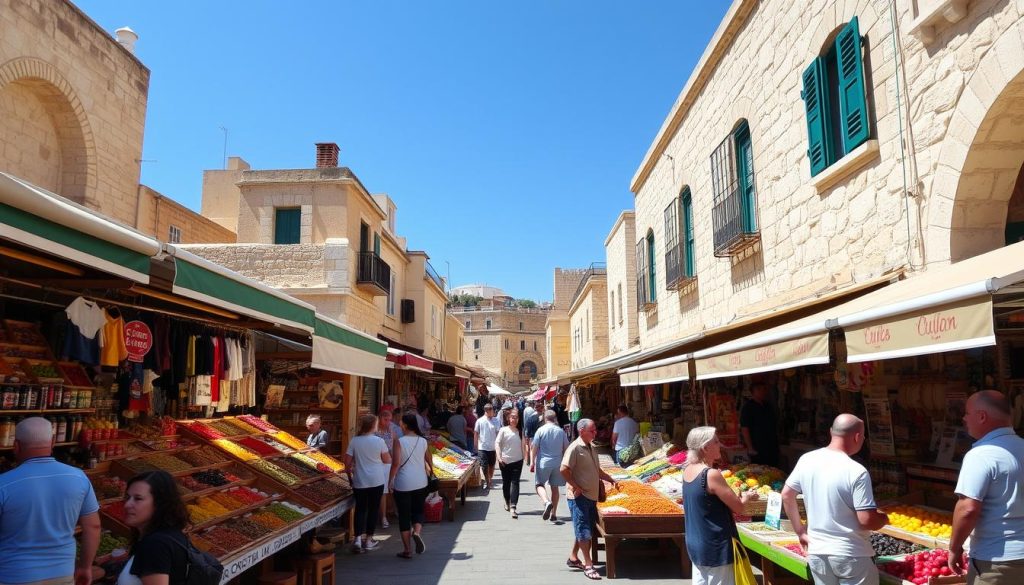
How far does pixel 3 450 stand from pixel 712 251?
10.0 metres

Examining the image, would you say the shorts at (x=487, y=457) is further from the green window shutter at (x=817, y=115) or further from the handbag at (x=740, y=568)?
the handbag at (x=740, y=568)

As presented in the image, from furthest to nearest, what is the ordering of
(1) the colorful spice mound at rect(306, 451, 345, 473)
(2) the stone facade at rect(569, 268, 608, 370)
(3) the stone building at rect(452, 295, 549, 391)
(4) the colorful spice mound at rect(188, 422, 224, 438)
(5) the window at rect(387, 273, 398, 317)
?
1. (3) the stone building at rect(452, 295, 549, 391)
2. (2) the stone facade at rect(569, 268, 608, 370)
3. (5) the window at rect(387, 273, 398, 317)
4. (1) the colorful spice mound at rect(306, 451, 345, 473)
5. (4) the colorful spice mound at rect(188, 422, 224, 438)

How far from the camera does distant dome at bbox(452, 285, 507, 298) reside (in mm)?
104812

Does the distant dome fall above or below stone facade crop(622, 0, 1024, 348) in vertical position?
above

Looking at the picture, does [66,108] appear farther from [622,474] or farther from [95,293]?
[622,474]

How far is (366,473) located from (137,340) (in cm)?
293

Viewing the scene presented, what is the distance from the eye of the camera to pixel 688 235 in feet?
43.8

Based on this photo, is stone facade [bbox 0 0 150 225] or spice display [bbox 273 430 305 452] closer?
spice display [bbox 273 430 305 452]

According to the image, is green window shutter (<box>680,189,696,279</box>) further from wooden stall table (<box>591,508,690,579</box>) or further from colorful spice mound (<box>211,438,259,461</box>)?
colorful spice mound (<box>211,438,259,461</box>)

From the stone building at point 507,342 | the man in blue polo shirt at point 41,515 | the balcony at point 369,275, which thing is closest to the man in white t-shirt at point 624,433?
the balcony at point 369,275

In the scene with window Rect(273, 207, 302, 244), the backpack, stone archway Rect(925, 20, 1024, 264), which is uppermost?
window Rect(273, 207, 302, 244)

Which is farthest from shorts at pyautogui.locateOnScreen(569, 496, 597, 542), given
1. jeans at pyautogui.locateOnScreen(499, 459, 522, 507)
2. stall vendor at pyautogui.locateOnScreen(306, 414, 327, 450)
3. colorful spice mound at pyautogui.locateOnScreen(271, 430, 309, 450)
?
stall vendor at pyautogui.locateOnScreen(306, 414, 327, 450)

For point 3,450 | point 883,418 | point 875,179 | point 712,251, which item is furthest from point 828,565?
point 712,251

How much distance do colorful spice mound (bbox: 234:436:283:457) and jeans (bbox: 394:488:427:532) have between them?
1658 millimetres
